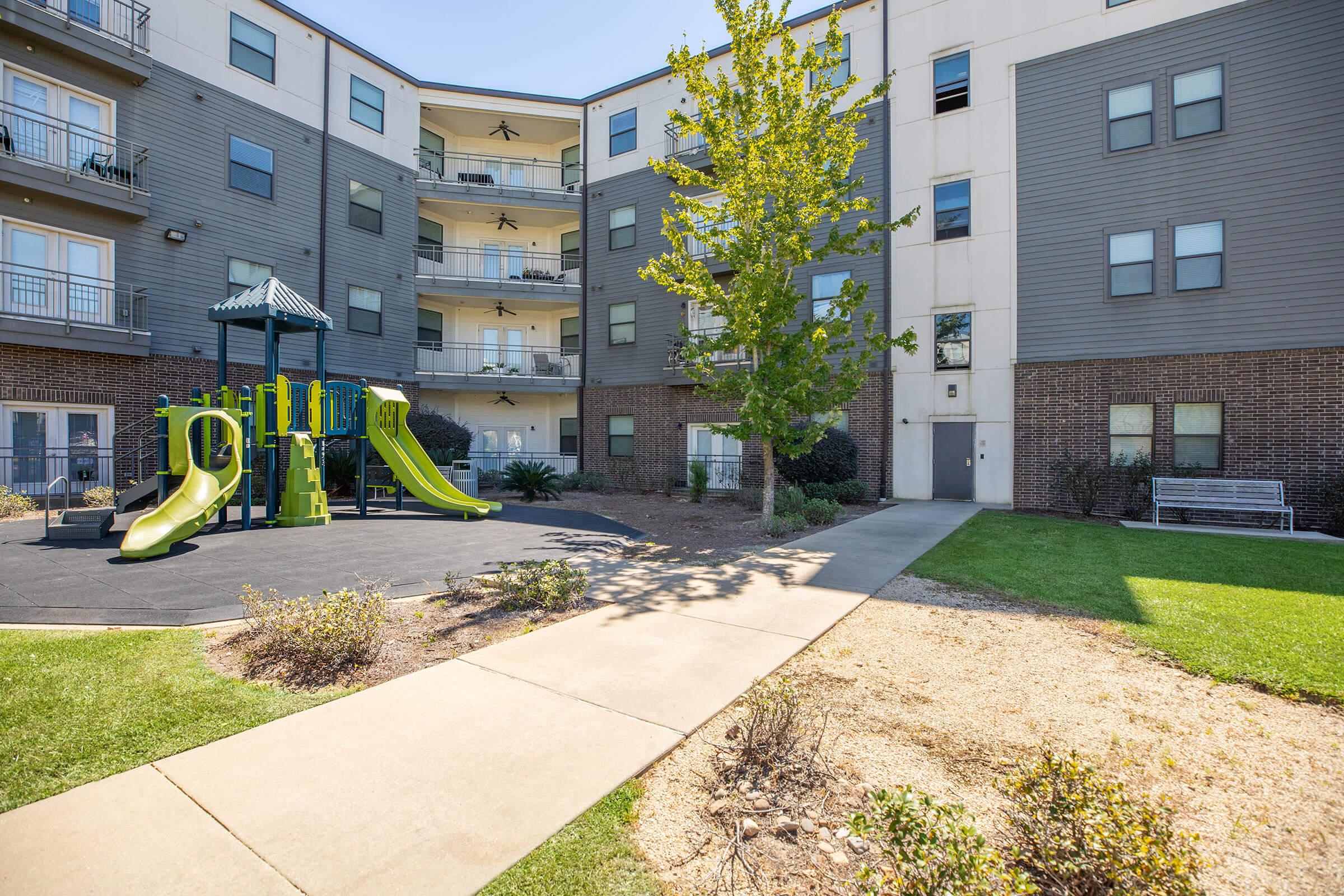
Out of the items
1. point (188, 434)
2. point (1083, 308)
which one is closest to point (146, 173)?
point (188, 434)

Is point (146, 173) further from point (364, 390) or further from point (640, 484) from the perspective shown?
point (640, 484)

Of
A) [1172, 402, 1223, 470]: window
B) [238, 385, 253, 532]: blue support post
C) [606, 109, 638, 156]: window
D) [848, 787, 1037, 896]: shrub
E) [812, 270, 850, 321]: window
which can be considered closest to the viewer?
[848, 787, 1037, 896]: shrub

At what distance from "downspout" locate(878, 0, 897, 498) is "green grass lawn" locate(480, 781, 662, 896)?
51.0 ft

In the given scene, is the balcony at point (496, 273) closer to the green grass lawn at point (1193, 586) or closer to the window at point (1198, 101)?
the green grass lawn at point (1193, 586)

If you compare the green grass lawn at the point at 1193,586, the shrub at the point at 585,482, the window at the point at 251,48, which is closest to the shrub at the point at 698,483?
Answer: the shrub at the point at 585,482

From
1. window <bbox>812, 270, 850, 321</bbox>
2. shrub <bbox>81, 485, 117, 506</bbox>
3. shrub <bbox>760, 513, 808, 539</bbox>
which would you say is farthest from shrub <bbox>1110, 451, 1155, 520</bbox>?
shrub <bbox>81, 485, 117, 506</bbox>

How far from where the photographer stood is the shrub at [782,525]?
36.7 ft

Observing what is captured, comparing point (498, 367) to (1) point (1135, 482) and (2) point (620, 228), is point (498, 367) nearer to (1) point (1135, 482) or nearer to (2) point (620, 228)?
(2) point (620, 228)

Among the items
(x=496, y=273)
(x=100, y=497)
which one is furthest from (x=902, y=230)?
(x=100, y=497)

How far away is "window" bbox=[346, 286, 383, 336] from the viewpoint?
63.5 feet

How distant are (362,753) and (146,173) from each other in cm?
1812

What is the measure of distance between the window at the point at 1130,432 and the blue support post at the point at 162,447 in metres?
19.5

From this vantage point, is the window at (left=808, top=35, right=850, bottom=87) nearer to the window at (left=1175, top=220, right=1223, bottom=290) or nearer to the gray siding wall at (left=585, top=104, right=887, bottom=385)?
the gray siding wall at (left=585, top=104, right=887, bottom=385)

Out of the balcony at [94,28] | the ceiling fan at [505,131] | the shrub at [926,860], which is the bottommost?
the shrub at [926,860]
